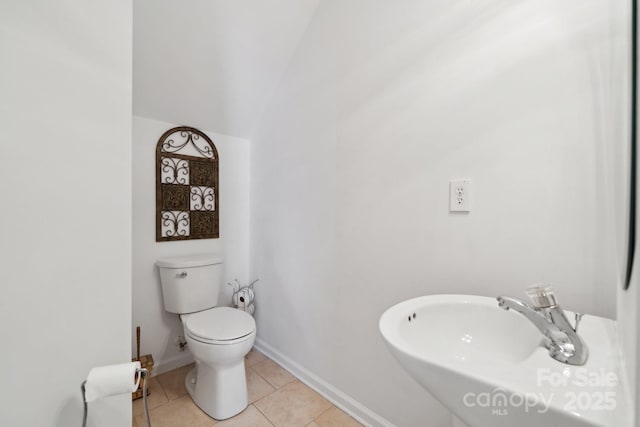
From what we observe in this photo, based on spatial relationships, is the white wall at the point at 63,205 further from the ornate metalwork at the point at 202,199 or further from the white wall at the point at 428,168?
the ornate metalwork at the point at 202,199

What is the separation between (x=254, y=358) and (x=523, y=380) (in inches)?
76.2

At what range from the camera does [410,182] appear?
1184mm

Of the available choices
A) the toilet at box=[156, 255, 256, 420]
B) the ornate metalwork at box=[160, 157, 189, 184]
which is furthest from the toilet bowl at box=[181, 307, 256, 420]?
the ornate metalwork at box=[160, 157, 189, 184]

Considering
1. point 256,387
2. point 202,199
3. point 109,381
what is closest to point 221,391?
point 256,387

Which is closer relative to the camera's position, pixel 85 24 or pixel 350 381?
pixel 85 24

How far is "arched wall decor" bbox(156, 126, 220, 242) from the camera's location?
1786 millimetres

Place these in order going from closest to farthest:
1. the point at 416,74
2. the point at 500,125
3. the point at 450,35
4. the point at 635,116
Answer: the point at 635,116 < the point at 500,125 < the point at 450,35 < the point at 416,74

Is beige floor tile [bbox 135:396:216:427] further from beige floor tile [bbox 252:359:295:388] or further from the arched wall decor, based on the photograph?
the arched wall decor

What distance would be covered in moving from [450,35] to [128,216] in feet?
4.70

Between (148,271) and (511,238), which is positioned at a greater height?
(511,238)

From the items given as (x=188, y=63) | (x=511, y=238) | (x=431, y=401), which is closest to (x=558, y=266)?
(x=511, y=238)

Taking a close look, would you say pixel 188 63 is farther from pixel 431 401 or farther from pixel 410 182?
pixel 431 401

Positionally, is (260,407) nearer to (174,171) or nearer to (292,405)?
(292,405)

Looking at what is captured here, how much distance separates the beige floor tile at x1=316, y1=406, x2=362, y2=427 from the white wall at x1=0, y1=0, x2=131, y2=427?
0.93 m
